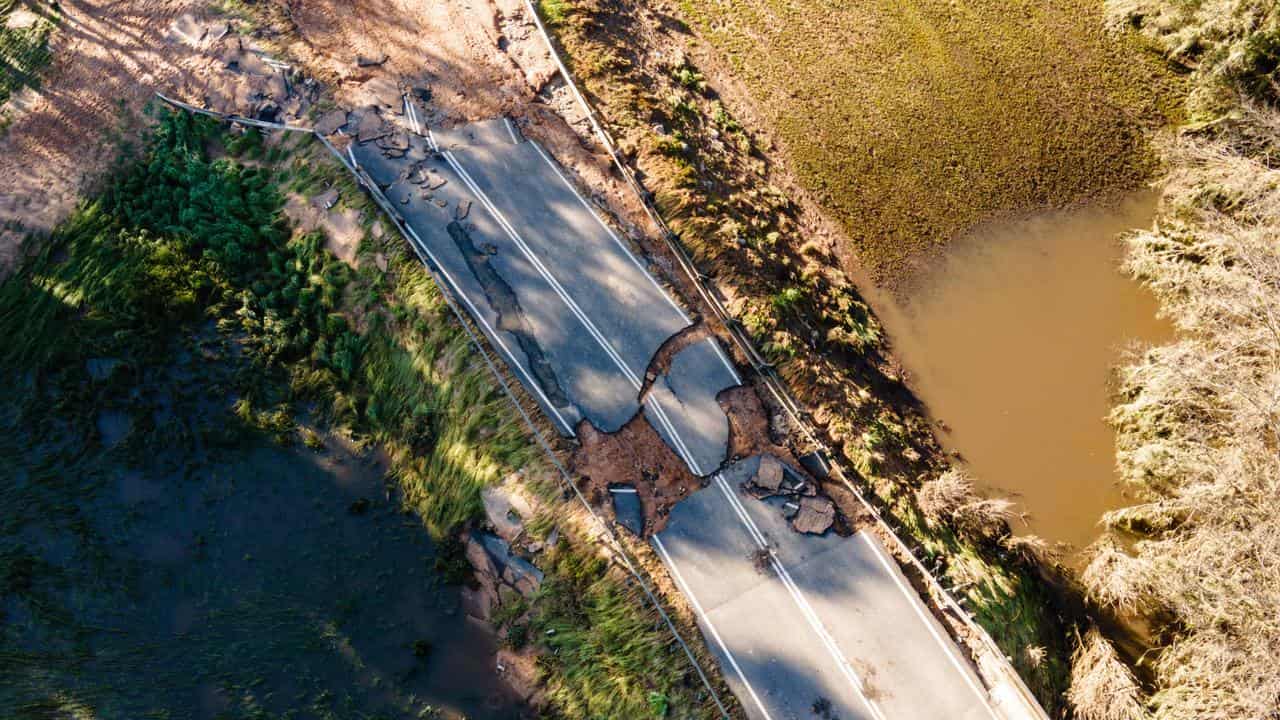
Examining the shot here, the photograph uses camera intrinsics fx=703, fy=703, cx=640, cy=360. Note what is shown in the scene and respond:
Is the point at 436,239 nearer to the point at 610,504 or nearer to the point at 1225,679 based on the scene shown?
the point at 610,504

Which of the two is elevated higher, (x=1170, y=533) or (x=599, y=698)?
(x=1170, y=533)

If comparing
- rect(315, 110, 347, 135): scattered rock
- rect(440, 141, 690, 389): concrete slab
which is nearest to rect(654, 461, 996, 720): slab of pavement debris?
rect(440, 141, 690, 389): concrete slab

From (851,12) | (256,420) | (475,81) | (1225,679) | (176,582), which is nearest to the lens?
(1225,679)

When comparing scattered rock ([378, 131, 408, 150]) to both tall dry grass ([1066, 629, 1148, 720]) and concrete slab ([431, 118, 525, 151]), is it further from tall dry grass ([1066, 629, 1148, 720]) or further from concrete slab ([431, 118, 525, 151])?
tall dry grass ([1066, 629, 1148, 720])

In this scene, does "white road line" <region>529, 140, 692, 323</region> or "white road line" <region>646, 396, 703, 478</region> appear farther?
"white road line" <region>529, 140, 692, 323</region>

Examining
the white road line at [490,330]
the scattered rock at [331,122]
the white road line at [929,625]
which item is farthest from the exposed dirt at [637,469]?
the scattered rock at [331,122]

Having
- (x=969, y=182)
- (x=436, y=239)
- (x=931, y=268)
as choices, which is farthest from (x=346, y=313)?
(x=969, y=182)
